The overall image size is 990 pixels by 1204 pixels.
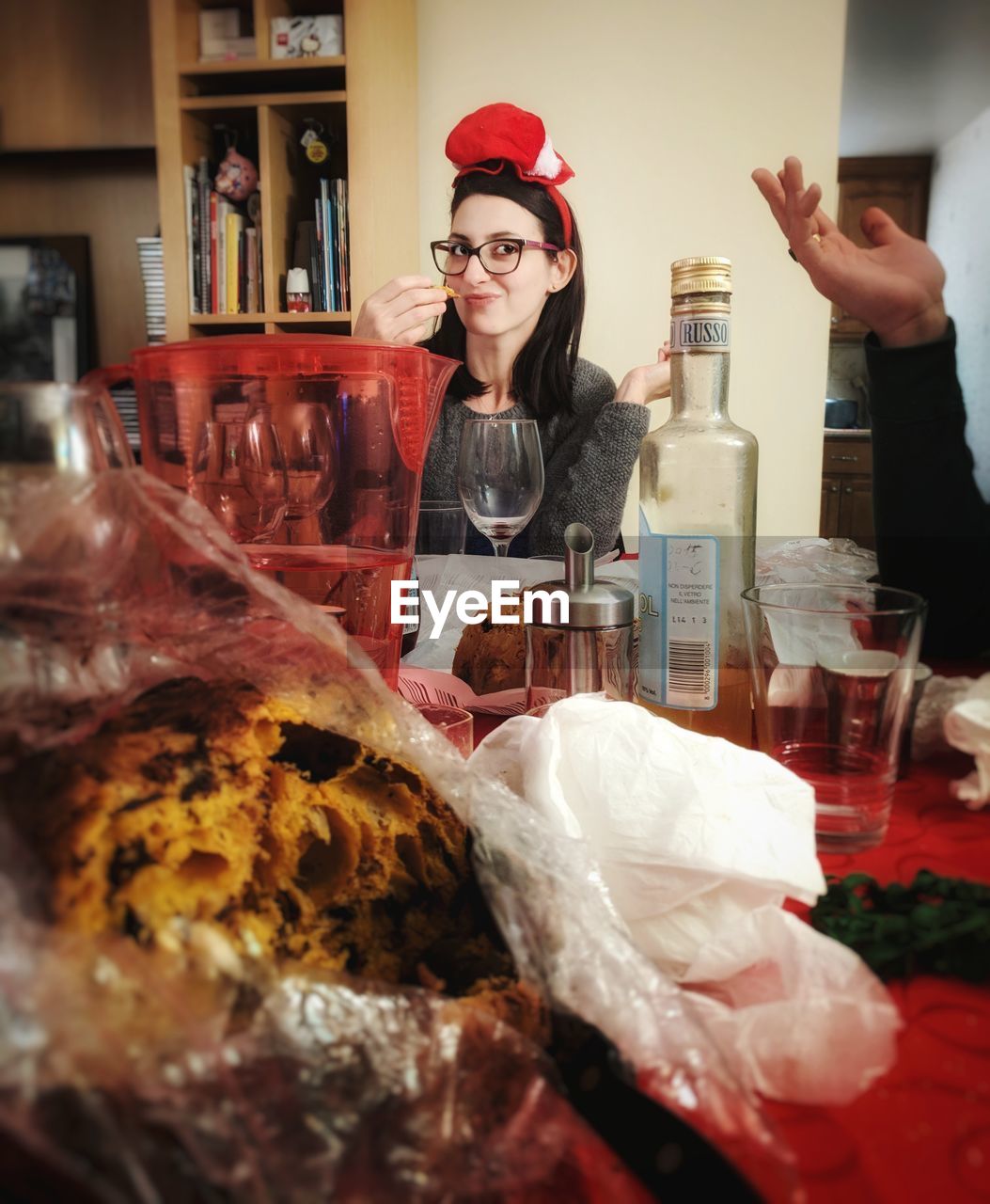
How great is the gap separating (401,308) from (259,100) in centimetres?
113

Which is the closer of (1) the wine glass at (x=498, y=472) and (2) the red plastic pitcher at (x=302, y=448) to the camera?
(2) the red plastic pitcher at (x=302, y=448)

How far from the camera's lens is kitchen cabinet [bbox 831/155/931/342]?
4039mm

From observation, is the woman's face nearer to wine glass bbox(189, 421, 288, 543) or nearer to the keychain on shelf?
the keychain on shelf

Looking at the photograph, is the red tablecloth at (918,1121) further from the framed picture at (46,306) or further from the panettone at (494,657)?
the framed picture at (46,306)

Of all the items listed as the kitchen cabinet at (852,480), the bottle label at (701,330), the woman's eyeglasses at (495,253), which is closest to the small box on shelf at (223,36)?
the woman's eyeglasses at (495,253)

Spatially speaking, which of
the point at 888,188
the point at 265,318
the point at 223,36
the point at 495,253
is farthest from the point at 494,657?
the point at 888,188

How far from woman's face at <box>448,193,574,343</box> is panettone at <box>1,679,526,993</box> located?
1579mm

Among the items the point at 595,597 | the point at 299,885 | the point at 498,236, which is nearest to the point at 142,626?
the point at 299,885

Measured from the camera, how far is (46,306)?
2.49m

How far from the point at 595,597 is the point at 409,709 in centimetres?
17

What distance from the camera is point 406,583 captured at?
60 cm

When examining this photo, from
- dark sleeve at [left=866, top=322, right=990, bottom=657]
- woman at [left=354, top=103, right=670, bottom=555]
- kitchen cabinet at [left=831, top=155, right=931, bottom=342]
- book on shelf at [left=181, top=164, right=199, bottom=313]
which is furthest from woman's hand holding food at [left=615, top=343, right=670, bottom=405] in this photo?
kitchen cabinet at [left=831, top=155, right=931, bottom=342]

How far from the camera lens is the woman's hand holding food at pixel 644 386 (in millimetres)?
1669

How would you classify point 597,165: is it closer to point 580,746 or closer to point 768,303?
point 768,303
